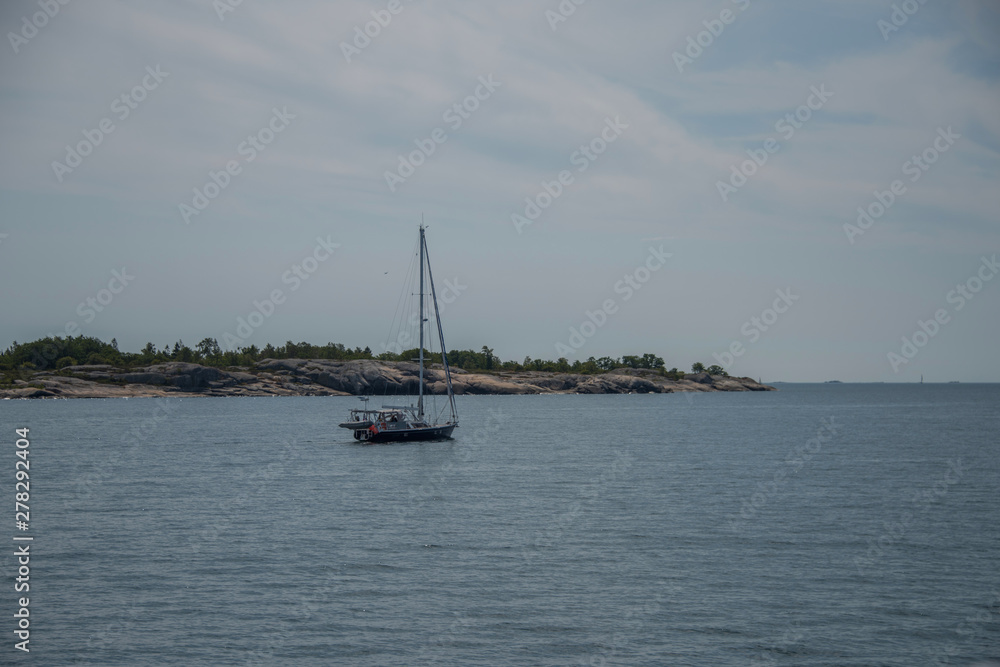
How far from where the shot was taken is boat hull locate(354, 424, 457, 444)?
81125mm

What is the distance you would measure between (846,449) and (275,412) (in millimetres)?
105957

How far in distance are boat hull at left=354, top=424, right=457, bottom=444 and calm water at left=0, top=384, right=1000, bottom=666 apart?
12.3 m

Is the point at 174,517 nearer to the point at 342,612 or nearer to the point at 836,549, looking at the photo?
the point at 342,612

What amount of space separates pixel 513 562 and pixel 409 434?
50.5 m

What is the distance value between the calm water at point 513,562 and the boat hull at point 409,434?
40.2 ft

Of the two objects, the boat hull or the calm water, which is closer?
the calm water

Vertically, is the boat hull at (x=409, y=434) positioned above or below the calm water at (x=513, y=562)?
above

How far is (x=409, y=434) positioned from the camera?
269ft

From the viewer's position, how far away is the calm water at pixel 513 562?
23844 millimetres

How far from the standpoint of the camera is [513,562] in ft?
107

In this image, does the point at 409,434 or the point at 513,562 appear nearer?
the point at 513,562

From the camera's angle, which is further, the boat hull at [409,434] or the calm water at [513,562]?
the boat hull at [409,434]

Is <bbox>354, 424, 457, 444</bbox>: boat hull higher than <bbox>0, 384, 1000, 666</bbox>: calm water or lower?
higher

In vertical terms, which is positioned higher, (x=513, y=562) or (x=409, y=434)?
(x=409, y=434)
